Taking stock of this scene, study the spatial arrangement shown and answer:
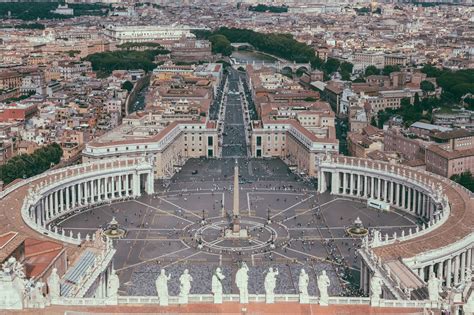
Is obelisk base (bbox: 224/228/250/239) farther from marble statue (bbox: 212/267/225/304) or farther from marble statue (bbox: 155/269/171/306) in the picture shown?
marble statue (bbox: 155/269/171/306)

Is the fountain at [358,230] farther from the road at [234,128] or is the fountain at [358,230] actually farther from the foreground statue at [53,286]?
the road at [234,128]

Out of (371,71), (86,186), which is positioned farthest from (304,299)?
(371,71)

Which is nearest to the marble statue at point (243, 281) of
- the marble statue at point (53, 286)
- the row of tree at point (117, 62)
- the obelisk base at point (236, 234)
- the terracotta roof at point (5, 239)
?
the marble statue at point (53, 286)

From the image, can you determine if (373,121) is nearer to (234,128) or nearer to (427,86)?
(234,128)

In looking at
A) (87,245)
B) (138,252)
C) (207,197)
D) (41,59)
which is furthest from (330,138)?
(41,59)

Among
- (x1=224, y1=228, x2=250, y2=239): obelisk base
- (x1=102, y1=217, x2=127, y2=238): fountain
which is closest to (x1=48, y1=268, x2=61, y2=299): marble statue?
(x1=102, y1=217, x2=127, y2=238): fountain

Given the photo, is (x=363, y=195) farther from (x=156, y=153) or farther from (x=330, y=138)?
(x=156, y=153)

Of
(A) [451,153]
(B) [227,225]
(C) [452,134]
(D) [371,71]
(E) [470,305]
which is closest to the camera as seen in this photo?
(E) [470,305]
